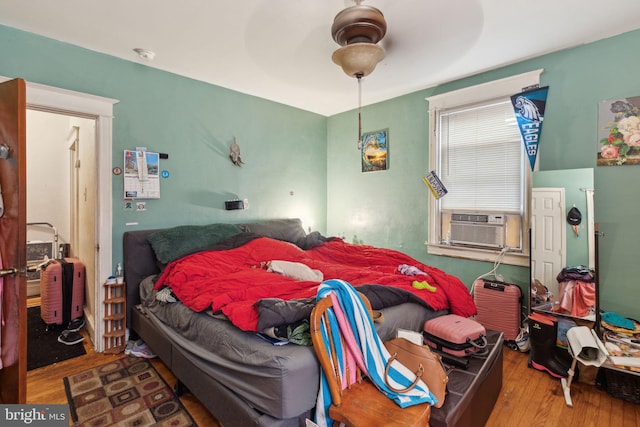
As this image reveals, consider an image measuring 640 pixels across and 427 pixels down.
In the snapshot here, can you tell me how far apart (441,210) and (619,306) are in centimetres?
166

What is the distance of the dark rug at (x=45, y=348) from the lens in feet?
8.37

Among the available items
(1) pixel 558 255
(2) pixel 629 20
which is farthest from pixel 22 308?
(2) pixel 629 20

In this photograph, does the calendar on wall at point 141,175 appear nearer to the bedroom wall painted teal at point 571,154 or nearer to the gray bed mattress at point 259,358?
the gray bed mattress at point 259,358

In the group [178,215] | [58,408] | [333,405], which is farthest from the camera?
[178,215]

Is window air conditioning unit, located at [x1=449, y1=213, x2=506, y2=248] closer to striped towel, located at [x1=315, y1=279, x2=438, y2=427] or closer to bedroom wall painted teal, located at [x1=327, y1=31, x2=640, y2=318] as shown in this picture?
bedroom wall painted teal, located at [x1=327, y1=31, x2=640, y2=318]

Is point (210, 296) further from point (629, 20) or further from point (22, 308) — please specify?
point (629, 20)

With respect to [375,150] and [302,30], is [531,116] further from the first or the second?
[302,30]

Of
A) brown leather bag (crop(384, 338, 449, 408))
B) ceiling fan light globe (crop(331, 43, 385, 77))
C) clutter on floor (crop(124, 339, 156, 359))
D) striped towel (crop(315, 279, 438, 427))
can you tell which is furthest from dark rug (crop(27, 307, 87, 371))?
ceiling fan light globe (crop(331, 43, 385, 77))

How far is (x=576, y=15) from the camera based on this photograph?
220cm

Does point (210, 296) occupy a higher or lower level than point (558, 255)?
lower

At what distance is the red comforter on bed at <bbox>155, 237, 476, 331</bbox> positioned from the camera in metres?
1.92

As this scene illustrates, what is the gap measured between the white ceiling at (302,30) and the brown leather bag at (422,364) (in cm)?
213

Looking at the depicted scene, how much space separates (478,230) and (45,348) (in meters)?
4.23

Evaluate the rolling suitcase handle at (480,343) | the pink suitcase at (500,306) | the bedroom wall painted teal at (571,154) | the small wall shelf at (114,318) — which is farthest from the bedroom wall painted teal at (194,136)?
the rolling suitcase handle at (480,343)
